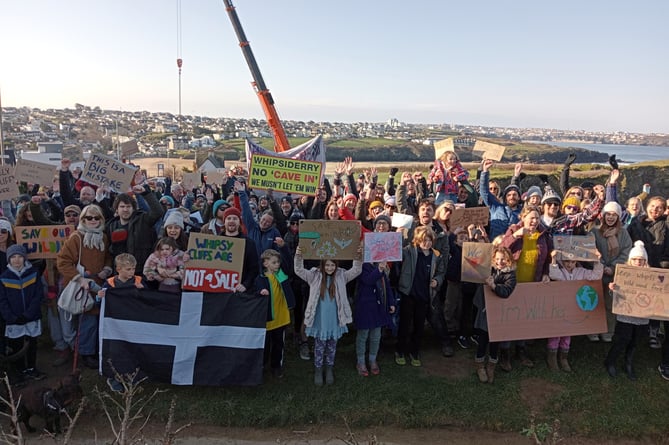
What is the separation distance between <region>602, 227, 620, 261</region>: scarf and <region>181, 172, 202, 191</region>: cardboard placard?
36.4 ft

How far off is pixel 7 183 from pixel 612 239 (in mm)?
9703

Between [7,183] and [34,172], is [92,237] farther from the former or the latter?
[34,172]

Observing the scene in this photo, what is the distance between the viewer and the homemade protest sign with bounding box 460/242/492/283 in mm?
5496

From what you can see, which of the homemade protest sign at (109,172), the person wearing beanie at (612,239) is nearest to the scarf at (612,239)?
the person wearing beanie at (612,239)

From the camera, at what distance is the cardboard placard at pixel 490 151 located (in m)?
8.32

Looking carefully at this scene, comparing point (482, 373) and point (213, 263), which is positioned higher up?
point (213, 263)

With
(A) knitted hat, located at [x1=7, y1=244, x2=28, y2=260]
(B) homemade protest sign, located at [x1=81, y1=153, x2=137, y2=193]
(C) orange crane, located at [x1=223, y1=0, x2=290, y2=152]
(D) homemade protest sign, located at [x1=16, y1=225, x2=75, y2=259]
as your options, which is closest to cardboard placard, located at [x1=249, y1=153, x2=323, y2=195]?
(B) homemade protest sign, located at [x1=81, y1=153, x2=137, y2=193]

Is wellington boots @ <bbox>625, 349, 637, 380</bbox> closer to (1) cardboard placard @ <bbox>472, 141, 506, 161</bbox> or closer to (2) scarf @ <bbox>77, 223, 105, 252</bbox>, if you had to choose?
(1) cardboard placard @ <bbox>472, 141, 506, 161</bbox>

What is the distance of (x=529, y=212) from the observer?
18.2 feet

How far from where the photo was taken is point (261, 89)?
17.8 m

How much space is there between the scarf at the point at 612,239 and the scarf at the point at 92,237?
22.0ft

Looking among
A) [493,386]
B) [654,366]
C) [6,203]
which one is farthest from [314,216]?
[6,203]

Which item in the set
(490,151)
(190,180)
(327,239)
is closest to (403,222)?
(327,239)

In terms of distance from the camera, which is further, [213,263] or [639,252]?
[639,252]
